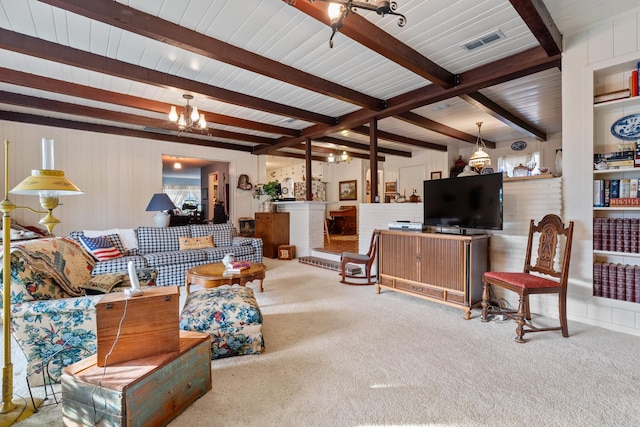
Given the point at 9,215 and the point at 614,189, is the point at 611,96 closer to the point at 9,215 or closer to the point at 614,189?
the point at 614,189

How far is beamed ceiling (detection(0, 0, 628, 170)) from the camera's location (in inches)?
95.2

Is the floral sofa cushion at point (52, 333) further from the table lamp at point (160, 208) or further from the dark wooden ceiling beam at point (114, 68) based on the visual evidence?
the table lamp at point (160, 208)

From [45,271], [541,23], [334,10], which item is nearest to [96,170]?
[45,271]

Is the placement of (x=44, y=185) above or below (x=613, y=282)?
above

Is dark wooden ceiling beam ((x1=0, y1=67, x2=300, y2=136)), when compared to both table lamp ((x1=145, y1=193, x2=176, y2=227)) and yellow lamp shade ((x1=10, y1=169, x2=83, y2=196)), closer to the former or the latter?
table lamp ((x1=145, y1=193, x2=176, y2=227))

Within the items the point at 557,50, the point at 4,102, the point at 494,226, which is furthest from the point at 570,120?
the point at 4,102

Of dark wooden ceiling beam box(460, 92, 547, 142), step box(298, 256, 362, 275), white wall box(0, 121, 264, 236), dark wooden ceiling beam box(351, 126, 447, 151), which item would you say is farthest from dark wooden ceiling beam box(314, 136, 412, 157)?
dark wooden ceiling beam box(460, 92, 547, 142)

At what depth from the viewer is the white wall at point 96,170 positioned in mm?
5008

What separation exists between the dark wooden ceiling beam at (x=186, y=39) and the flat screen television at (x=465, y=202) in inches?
72.2

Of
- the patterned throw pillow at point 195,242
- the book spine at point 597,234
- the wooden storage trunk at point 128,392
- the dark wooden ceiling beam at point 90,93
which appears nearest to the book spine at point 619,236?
the book spine at point 597,234

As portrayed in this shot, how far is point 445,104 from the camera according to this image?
4699 mm

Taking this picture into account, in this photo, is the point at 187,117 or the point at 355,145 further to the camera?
the point at 355,145

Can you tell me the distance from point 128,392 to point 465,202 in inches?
128

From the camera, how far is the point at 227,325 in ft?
7.22
